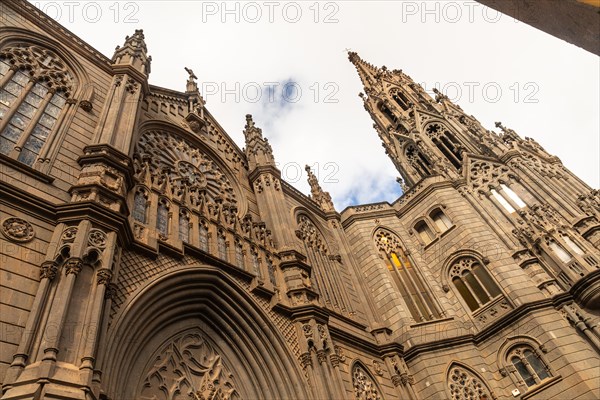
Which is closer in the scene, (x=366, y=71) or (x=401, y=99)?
(x=401, y=99)

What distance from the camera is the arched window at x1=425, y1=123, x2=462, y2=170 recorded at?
23000 mm

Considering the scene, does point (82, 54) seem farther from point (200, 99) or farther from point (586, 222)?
point (586, 222)

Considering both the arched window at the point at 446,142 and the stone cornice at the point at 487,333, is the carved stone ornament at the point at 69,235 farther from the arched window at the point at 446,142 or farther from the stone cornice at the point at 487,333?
the arched window at the point at 446,142

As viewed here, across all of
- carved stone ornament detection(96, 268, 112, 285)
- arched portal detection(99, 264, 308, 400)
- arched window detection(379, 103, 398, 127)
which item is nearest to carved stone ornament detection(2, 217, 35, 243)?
carved stone ornament detection(96, 268, 112, 285)

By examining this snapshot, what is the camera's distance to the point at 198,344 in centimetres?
966

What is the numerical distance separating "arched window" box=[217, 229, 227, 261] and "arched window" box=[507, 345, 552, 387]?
388 inches

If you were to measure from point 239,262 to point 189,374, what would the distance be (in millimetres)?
3490

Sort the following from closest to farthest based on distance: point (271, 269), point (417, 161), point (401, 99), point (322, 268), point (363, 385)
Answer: point (363, 385) → point (271, 269) → point (322, 268) → point (417, 161) → point (401, 99)

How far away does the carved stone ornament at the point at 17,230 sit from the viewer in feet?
22.2

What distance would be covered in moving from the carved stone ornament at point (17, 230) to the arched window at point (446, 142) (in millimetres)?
20147

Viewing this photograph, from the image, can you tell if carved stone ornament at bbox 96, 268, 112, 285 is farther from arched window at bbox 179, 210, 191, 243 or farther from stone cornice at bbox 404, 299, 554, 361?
stone cornice at bbox 404, 299, 554, 361

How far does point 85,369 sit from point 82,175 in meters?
4.45

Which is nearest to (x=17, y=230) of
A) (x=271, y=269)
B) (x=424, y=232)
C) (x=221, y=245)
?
(x=221, y=245)

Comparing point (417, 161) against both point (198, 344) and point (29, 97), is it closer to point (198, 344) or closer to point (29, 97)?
point (198, 344)
